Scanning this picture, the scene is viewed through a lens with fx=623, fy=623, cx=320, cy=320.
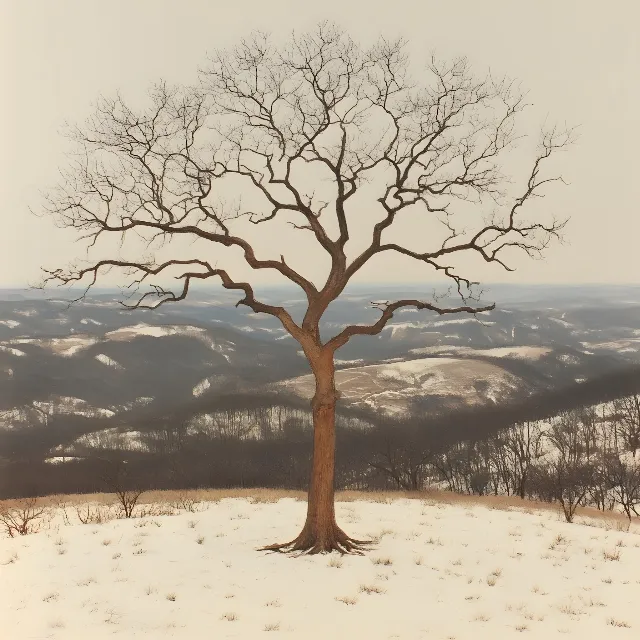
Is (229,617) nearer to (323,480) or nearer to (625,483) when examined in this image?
(323,480)

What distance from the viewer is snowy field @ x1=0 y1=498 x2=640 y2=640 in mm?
9617

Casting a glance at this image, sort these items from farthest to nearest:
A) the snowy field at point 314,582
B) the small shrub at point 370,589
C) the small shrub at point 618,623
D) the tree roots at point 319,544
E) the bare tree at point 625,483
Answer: the bare tree at point 625,483, the tree roots at point 319,544, the small shrub at point 370,589, the small shrub at point 618,623, the snowy field at point 314,582

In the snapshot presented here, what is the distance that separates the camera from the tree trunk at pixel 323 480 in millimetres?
13875

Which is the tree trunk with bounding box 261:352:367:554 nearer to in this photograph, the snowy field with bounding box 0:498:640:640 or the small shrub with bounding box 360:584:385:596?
the snowy field with bounding box 0:498:640:640

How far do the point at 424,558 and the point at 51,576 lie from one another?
7.46 metres

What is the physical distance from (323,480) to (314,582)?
9.15ft

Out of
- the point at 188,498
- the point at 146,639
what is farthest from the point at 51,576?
the point at 188,498

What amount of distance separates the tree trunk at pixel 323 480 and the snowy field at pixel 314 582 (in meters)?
0.68

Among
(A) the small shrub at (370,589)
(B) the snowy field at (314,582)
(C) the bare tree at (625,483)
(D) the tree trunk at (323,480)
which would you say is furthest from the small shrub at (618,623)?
(C) the bare tree at (625,483)

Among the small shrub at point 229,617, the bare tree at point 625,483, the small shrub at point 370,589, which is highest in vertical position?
the small shrub at point 229,617

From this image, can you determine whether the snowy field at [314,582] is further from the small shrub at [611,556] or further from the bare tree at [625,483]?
the bare tree at [625,483]

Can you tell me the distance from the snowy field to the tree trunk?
675mm

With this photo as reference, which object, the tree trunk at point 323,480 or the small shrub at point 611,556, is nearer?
the tree trunk at point 323,480

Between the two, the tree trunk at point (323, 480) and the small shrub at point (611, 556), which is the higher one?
the tree trunk at point (323, 480)
